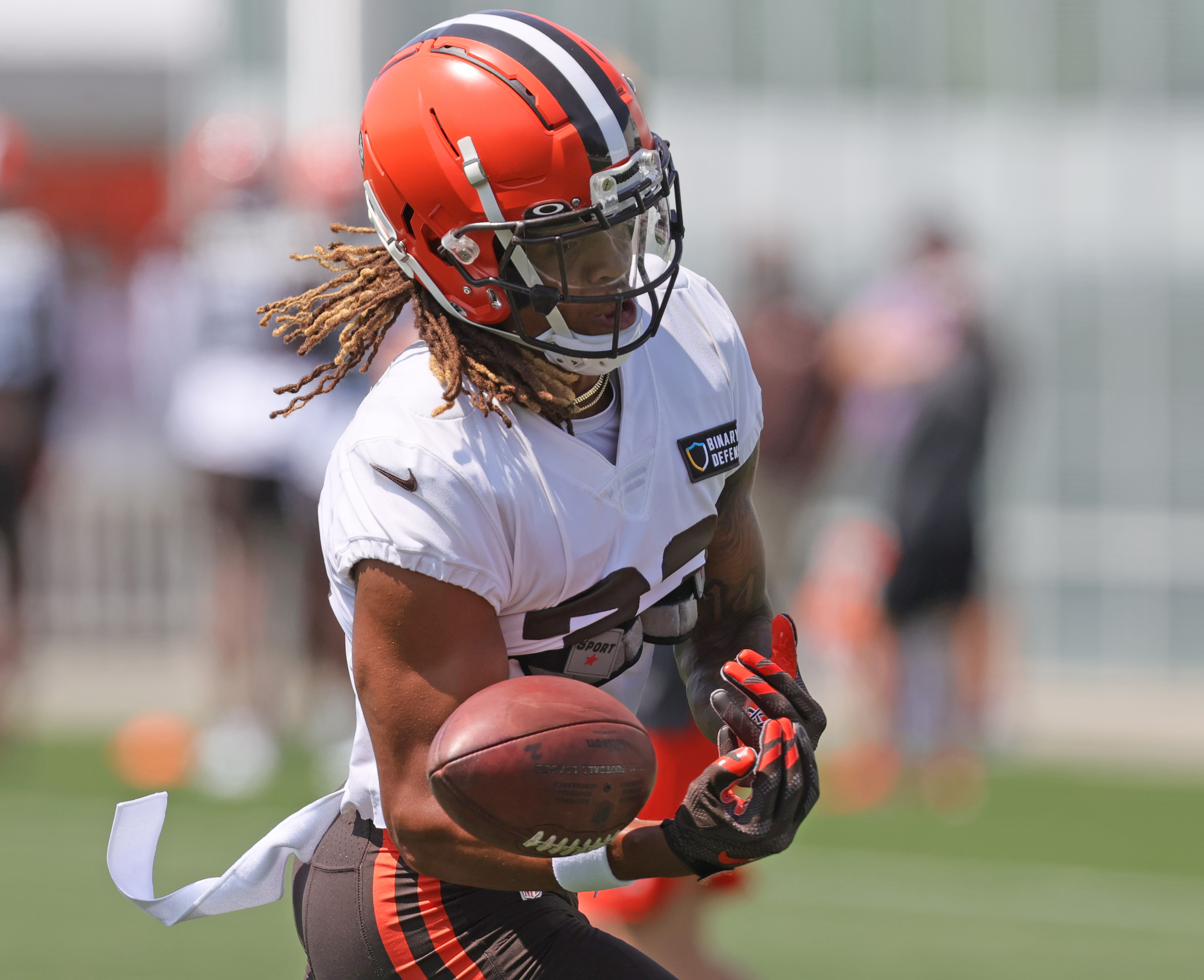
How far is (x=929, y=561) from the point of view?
300 inches

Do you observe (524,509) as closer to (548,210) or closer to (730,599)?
(548,210)

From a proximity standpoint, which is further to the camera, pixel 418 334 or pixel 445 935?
pixel 418 334

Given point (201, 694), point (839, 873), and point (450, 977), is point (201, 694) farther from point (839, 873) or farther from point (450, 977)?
point (450, 977)

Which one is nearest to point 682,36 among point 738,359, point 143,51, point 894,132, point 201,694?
point 894,132

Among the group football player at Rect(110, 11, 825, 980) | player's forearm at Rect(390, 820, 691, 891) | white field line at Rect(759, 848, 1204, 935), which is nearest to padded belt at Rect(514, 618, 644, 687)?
A: football player at Rect(110, 11, 825, 980)

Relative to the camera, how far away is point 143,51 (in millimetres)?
14430

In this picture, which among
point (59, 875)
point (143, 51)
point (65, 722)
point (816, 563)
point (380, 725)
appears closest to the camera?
point (380, 725)

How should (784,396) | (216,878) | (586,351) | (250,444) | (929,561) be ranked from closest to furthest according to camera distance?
(586,351) < (216,878) < (250,444) < (929,561) < (784,396)

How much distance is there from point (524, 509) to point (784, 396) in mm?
6322

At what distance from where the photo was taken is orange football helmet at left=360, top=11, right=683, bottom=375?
242 centimetres

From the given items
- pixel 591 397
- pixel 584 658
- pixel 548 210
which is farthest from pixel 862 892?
pixel 548 210

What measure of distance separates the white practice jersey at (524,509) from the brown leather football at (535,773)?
179 mm

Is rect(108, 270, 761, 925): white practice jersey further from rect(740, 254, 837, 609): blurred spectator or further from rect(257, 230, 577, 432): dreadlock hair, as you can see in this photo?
rect(740, 254, 837, 609): blurred spectator

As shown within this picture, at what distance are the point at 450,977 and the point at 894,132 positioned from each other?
8.55m
